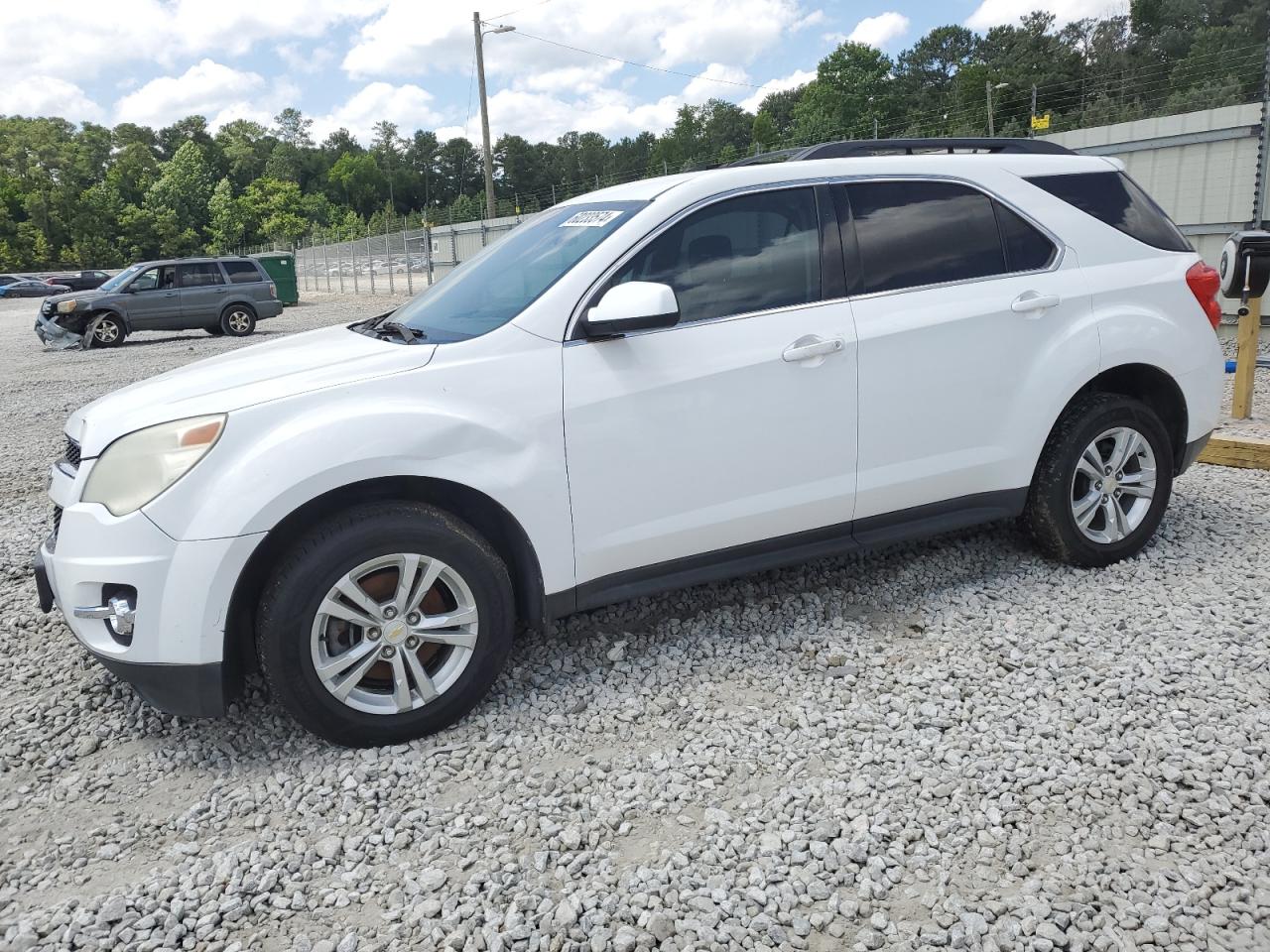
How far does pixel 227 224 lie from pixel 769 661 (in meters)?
95.3

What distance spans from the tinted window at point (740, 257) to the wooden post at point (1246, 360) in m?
4.17

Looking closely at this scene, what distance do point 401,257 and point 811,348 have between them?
1299 inches

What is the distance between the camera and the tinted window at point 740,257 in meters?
3.65

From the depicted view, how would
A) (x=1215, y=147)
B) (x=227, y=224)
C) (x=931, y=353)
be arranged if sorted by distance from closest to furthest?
1. (x=931, y=353)
2. (x=1215, y=147)
3. (x=227, y=224)

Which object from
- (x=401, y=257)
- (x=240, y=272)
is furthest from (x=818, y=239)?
(x=401, y=257)

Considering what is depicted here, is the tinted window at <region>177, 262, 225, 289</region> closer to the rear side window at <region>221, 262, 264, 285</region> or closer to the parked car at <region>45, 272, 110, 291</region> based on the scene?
the rear side window at <region>221, 262, 264, 285</region>

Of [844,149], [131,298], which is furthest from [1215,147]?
[131,298]

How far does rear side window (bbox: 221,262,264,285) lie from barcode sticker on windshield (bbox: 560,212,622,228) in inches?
756

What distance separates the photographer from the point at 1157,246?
4.50m

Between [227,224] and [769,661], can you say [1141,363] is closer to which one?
[769,661]

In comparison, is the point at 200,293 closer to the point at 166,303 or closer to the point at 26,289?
the point at 166,303

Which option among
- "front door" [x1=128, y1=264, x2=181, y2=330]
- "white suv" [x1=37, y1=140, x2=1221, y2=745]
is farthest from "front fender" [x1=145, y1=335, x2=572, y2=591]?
"front door" [x1=128, y1=264, x2=181, y2=330]

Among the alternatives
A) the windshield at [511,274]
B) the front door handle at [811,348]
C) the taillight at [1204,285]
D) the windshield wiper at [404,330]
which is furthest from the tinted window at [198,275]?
the taillight at [1204,285]

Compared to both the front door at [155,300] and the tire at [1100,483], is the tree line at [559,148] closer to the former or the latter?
the front door at [155,300]
